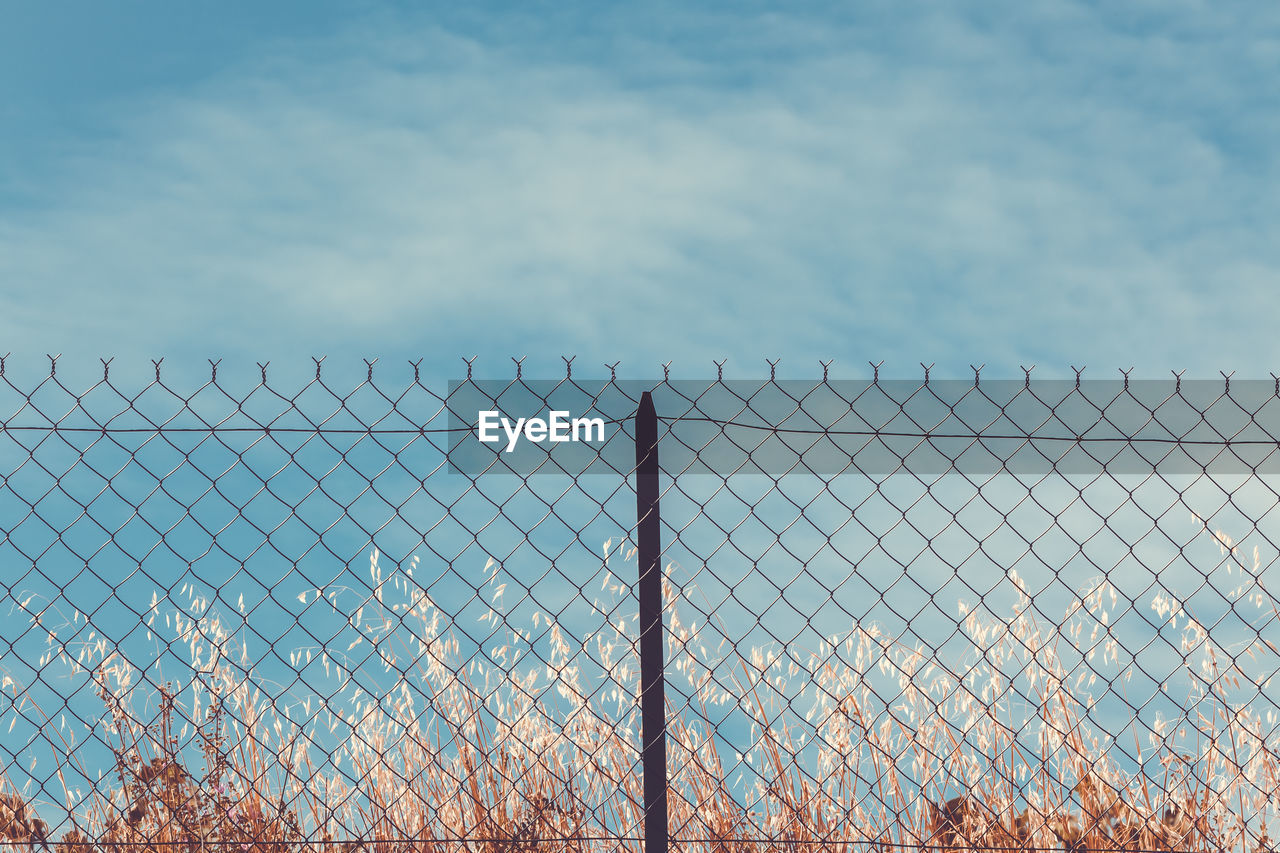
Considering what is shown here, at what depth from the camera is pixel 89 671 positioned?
321 cm

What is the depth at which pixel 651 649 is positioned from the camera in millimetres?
2949

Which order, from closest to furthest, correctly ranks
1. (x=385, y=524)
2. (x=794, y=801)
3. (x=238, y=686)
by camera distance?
(x=385, y=524)
(x=238, y=686)
(x=794, y=801)

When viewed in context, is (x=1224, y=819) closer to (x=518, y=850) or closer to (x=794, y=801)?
(x=794, y=801)

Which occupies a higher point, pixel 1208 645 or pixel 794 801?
pixel 1208 645

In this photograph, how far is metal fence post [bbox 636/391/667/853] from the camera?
2930 mm

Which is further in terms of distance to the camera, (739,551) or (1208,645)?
(1208,645)

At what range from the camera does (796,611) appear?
119 inches

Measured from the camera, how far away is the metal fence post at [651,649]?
2930 millimetres

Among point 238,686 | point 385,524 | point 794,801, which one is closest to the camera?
point 385,524

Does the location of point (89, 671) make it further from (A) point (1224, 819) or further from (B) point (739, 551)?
(A) point (1224, 819)

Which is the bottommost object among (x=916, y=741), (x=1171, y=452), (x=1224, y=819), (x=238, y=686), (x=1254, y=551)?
(x=1224, y=819)

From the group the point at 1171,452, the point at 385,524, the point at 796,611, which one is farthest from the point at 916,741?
the point at 385,524

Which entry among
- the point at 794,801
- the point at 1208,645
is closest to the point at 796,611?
the point at 794,801

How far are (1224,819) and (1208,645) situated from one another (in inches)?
20.7
